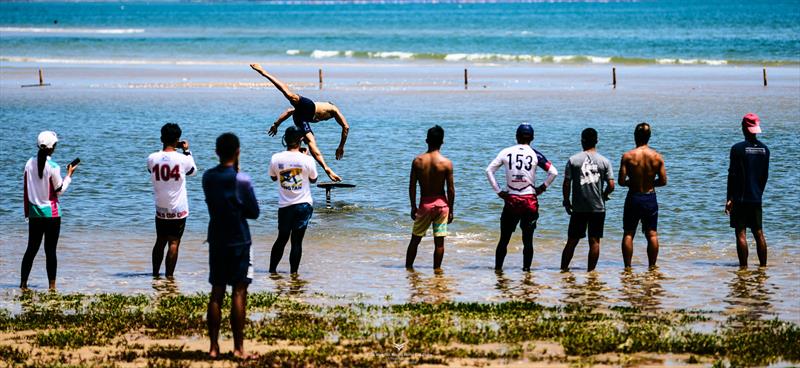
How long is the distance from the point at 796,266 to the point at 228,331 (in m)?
8.06

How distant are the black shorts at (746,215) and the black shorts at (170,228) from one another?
21.6ft

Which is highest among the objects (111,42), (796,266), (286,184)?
(111,42)

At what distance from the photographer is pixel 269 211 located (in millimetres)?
20297

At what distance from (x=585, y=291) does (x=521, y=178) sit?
5.02 ft

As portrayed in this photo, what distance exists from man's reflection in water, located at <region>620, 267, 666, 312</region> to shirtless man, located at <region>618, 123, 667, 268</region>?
0.48 metres

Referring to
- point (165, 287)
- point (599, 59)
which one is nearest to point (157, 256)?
point (165, 287)

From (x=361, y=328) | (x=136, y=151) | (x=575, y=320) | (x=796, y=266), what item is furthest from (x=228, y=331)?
(x=136, y=151)

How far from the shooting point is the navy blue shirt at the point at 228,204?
894 cm

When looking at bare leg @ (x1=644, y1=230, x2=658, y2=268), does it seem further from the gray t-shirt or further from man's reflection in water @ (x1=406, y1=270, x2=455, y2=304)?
man's reflection in water @ (x1=406, y1=270, x2=455, y2=304)

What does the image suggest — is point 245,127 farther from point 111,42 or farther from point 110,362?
point 111,42

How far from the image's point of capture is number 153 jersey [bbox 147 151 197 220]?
12602 millimetres

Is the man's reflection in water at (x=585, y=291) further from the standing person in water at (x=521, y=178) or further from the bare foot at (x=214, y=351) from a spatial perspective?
the bare foot at (x=214, y=351)

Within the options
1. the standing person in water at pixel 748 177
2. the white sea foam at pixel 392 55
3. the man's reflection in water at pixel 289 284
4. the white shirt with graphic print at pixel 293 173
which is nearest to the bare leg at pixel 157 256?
the man's reflection in water at pixel 289 284

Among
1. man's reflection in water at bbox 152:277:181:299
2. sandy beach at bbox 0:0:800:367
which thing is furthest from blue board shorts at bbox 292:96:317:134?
man's reflection in water at bbox 152:277:181:299
